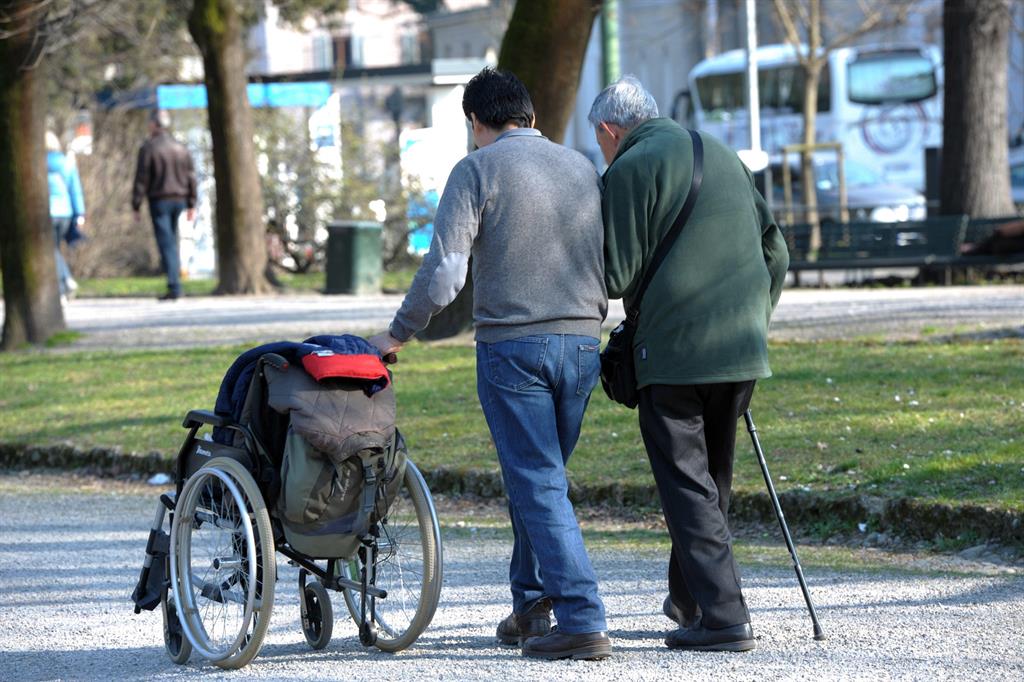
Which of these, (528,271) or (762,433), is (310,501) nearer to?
(528,271)

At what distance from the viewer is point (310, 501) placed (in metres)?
4.95

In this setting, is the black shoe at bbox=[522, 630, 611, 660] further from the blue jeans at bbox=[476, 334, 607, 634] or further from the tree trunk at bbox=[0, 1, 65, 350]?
the tree trunk at bbox=[0, 1, 65, 350]

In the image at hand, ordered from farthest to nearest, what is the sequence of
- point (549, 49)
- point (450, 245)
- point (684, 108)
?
1. point (684, 108)
2. point (549, 49)
3. point (450, 245)

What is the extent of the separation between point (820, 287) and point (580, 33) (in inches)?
368

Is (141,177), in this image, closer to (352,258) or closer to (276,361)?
(352,258)

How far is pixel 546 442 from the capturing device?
5090 millimetres

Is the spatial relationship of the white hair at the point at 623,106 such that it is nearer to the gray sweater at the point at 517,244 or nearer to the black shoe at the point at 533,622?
the gray sweater at the point at 517,244

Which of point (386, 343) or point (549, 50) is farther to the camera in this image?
point (549, 50)

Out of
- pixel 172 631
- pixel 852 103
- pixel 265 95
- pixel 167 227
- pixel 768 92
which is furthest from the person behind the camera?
pixel 768 92

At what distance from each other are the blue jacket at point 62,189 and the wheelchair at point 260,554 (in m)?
13.5

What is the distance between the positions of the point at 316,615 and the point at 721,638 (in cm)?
137

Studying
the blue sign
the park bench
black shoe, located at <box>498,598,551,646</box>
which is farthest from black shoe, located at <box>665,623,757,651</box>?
the blue sign

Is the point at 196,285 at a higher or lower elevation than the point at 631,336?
lower

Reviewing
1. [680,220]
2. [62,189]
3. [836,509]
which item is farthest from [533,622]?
[62,189]
